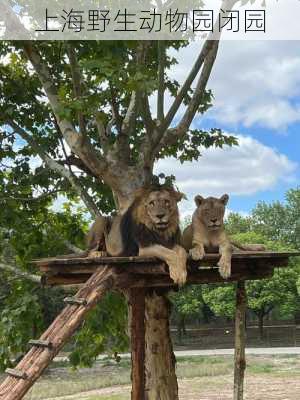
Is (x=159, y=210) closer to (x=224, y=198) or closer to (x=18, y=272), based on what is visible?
(x=224, y=198)

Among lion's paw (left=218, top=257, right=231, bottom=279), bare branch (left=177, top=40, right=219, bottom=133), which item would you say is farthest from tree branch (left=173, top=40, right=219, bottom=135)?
lion's paw (left=218, top=257, right=231, bottom=279)

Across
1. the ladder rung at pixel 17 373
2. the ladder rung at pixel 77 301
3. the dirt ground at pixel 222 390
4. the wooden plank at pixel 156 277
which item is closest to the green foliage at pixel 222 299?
the dirt ground at pixel 222 390

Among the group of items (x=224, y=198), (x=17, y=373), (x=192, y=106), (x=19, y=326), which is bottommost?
(x=17, y=373)

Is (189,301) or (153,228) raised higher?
(153,228)

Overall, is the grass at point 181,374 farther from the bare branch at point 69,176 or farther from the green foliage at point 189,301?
the bare branch at point 69,176

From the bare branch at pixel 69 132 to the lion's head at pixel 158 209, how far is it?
7.55 ft

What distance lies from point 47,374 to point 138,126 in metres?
25.2

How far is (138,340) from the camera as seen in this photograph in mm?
10281

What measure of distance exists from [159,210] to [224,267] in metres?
1.20

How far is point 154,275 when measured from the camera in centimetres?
958

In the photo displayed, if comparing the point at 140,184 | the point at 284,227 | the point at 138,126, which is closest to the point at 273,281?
the point at 284,227

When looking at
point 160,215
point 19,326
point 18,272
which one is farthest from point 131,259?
point 18,272

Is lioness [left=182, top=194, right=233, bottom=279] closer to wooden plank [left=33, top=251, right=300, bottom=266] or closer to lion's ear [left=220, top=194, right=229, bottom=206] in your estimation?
lion's ear [left=220, top=194, right=229, bottom=206]

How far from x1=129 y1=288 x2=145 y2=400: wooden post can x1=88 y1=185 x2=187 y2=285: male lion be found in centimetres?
126
